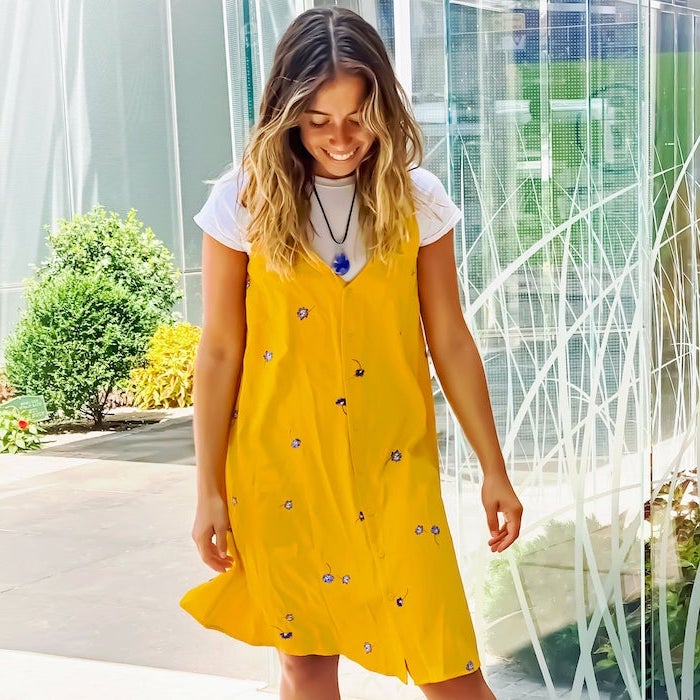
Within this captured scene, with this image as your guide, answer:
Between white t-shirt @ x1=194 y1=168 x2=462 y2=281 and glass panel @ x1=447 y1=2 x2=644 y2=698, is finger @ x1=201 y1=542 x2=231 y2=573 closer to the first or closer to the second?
white t-shirt @ x1=194 y1=168 x2=462 y2=281

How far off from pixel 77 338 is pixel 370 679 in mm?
6179

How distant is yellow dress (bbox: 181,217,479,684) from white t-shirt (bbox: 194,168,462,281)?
4cm

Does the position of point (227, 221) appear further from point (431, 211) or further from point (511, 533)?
point (511, 533)

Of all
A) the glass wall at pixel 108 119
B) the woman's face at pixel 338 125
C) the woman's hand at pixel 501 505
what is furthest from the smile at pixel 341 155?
the glass wall at pixel 108 119

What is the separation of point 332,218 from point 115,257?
7.78 m

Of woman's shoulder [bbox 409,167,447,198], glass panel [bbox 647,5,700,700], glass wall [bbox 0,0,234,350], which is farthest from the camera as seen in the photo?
glass wall [bbox 0,0,234,350]

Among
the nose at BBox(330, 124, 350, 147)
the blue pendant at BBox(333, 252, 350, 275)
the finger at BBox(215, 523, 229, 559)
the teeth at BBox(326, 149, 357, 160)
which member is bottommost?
the finger at BBox(215, 523, 229, 559)

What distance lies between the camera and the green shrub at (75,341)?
8836mm

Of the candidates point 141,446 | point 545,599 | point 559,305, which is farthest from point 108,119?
point 545,599

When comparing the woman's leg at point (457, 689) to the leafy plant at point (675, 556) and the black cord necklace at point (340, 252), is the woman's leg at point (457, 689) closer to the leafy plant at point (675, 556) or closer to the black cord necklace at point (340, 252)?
the black cord necklace at point (340, 252)

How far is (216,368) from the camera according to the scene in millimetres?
1936

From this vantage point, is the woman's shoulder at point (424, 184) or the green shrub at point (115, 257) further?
the green shrub at point (115, 257)

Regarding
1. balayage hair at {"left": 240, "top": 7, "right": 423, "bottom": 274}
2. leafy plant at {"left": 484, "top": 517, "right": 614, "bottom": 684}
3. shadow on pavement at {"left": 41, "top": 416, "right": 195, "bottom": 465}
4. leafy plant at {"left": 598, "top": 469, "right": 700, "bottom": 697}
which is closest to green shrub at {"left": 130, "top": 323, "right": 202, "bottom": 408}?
shadow on pavement at {"left": 41, "top": 416, "right": 195, "bottom": 465}

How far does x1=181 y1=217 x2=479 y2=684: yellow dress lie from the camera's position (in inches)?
73.7
